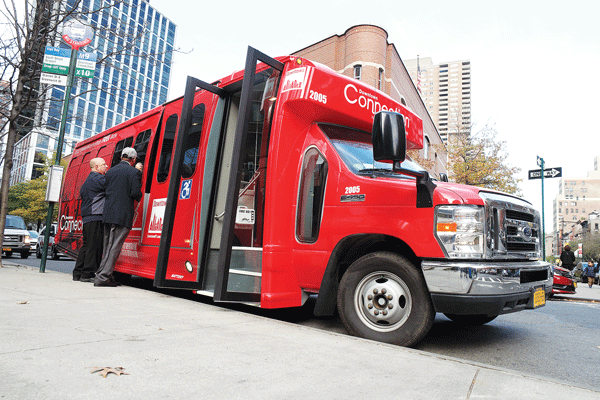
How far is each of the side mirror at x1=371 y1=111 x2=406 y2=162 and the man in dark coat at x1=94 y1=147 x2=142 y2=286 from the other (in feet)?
13.7

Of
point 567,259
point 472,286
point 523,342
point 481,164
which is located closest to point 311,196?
point 472,286

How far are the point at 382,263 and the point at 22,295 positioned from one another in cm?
415

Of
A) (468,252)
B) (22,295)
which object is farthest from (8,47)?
(468,252)

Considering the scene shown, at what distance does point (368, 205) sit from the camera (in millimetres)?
3939

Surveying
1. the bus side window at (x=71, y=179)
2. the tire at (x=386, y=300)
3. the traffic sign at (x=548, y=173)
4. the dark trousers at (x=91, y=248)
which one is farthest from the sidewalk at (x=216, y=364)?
the traffic sign at (x=548, y=173)

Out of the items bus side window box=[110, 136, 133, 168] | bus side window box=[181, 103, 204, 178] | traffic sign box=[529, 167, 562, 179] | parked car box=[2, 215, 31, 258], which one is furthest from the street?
parked car box=[2, 215, 31, 258]

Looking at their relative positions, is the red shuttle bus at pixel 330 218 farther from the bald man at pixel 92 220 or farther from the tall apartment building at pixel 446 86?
the tall apartment building at pixel 446 86

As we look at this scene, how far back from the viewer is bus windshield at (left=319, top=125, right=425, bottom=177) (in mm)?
4223

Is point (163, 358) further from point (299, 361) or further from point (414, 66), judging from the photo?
point (414, 66)

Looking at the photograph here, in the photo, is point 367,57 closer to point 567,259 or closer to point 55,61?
point 567,259

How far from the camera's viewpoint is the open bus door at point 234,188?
432 cm

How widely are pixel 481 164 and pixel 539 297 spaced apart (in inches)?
955

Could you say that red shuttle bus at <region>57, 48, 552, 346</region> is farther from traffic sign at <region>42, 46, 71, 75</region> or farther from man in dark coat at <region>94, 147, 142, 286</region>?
traffic sign at <region>42, 46, 71, 75</region>

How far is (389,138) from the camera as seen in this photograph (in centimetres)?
357
